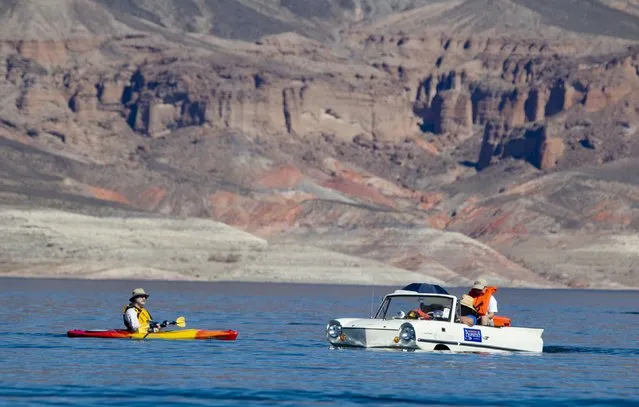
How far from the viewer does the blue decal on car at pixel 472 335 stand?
59469 mm

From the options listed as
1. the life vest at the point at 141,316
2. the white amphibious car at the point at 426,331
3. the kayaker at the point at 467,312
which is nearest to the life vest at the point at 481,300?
the kayaker at the point at 467,312

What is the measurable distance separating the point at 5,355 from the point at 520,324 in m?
43.4

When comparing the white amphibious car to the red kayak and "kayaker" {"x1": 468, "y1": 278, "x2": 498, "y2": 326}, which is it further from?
the red kayak

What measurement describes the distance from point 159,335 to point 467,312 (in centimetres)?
1114

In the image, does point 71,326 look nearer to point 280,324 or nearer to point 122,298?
point 280,324

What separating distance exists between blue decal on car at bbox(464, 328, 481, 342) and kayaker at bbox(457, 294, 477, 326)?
0.22 m

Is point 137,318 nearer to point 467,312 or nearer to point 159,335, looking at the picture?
point 159,335

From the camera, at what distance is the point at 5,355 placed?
2314 inches

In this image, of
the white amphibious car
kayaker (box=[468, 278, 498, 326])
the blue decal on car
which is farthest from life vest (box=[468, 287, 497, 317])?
the blue decal on car

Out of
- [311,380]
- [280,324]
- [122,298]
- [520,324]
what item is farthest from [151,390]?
[122,298]

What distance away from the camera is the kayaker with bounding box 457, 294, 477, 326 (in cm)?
5956

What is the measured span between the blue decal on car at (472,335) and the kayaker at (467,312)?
220 mm

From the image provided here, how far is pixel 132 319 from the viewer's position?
64.1 metres

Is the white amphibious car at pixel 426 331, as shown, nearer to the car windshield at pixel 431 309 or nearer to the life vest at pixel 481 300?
the car windshield at pixel 431 309
